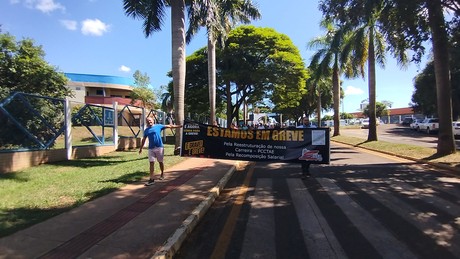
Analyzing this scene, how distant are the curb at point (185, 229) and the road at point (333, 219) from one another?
13cm

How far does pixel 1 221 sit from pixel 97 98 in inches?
2157

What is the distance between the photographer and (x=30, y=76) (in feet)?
69.0

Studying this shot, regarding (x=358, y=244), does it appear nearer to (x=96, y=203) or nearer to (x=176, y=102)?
(x=96, y=203)

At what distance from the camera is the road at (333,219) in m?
5.45

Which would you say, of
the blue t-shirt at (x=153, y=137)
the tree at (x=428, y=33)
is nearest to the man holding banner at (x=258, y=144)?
the blue t-shirt at (x=153, y=137)

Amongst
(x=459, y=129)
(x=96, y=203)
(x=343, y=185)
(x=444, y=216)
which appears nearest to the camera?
(x=444, y=216)

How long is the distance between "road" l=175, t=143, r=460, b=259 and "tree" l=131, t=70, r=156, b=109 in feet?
158

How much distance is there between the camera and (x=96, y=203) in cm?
794

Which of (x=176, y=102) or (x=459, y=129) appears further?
(x=459, y=129)

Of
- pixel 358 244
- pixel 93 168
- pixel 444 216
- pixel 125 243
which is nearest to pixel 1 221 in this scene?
pixel 125 243

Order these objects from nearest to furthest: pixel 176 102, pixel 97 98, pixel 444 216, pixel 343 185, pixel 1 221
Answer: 1. pixel 1 221
2. pixel 444 216
3. pixel 343 185
4. pixel 176 102
5. pixel 97 98

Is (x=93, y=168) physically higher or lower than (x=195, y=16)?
lower

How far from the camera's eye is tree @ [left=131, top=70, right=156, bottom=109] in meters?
57.4

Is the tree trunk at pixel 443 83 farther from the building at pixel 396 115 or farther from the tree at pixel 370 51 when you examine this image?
the building at pixel 396 115
